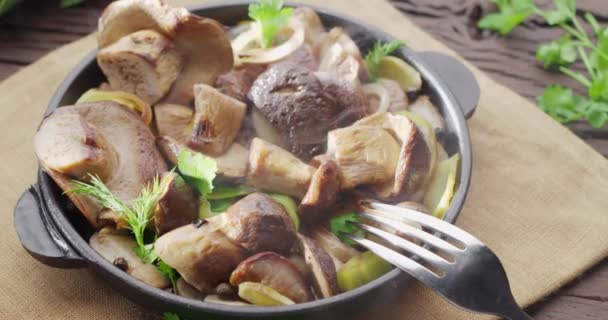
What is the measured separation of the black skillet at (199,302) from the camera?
2062 mm

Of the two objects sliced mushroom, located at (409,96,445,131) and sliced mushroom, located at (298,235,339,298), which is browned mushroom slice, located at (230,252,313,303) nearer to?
sliced mushroom, located at (298,235,339,298)

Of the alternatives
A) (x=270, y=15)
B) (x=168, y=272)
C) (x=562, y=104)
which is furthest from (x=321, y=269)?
(x=562, y=104)

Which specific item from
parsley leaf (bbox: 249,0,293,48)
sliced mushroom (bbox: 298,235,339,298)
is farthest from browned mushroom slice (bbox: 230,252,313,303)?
parsley leaf (bbox: 249,0,293,48)

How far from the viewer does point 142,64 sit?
8.43 ft

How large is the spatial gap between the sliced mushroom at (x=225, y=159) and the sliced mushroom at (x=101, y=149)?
0.03 m

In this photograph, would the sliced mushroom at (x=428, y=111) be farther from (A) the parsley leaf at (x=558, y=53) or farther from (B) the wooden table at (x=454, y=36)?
(A) the parsley leaf at (x=558, y=53)

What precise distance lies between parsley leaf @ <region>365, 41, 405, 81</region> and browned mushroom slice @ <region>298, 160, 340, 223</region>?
2.25ft

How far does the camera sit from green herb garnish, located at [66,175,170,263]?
2.21 meters

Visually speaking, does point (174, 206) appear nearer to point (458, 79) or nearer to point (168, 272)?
point (168, 272)

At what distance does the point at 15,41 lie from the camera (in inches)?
140

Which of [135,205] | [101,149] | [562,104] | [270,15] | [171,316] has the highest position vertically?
[270,15]

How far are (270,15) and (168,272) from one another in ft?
3.57

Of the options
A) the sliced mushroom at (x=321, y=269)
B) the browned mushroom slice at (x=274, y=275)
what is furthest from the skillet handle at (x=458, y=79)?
the browned mushroom slice at (x=274, y=275)

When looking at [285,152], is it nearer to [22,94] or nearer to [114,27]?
[114,27]
